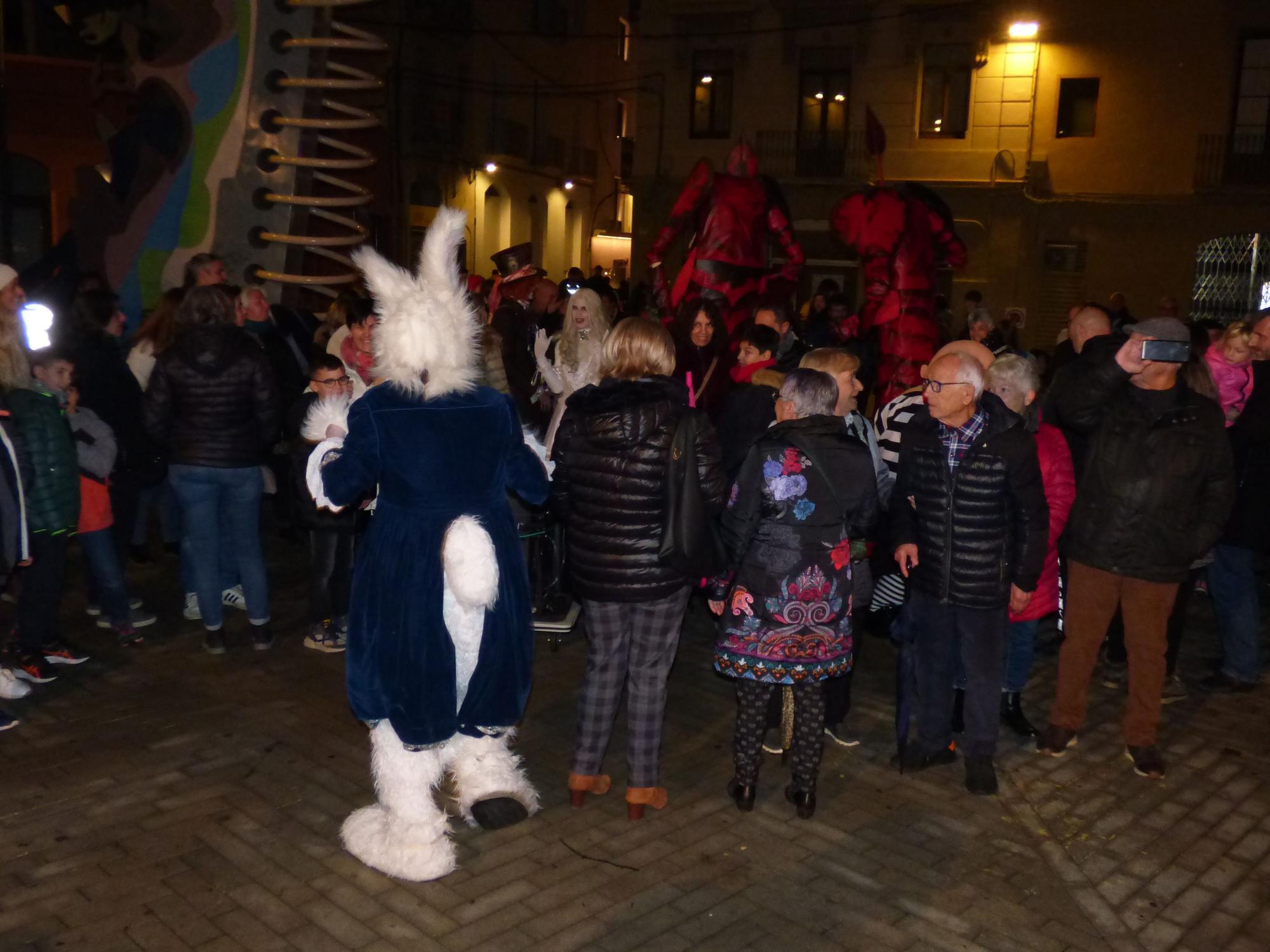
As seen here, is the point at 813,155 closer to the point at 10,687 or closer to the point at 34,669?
the point at 34,669

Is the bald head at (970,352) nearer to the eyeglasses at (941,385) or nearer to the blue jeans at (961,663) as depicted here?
the eyeglasses at (941,385)

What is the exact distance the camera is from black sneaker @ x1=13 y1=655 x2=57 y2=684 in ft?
19.4

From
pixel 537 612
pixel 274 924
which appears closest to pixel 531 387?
pixel 537 612

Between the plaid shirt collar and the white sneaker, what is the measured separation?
4.66 m

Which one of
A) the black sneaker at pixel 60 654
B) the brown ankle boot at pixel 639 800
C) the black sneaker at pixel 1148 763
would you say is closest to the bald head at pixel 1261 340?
the black sneaker at pixel 1148 763

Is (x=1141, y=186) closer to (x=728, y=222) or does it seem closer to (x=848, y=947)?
(x=728, y=222)

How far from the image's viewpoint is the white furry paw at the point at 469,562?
13.5 feet

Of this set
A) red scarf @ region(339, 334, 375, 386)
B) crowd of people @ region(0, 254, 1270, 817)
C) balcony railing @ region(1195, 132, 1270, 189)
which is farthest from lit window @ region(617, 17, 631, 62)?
red scarf @ region(339, 334, 375, 386)

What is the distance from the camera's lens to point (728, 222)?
29.6 feet

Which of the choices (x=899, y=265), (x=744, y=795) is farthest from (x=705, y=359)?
(x=744, y=795)

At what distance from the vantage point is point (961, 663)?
5207 millimetres

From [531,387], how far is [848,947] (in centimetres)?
506

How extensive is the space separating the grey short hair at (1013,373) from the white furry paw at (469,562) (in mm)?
2483

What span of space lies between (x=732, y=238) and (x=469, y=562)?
5.57 meters
